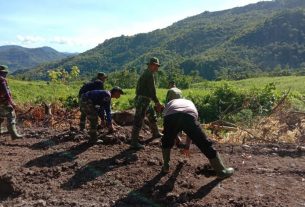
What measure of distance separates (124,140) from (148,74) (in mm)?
1693

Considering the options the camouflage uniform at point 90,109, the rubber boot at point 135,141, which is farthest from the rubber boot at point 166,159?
the camouflage uniform at point 90,109

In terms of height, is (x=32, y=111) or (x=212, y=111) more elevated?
(x=32, y=111)

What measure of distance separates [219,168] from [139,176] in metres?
1.32

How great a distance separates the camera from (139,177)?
23.4 feet

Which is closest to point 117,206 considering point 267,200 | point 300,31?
point 267,200

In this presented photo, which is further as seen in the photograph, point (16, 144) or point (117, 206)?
point (16, 144)

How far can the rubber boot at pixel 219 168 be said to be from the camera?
21.8ft

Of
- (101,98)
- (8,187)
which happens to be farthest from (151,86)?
(8,187)

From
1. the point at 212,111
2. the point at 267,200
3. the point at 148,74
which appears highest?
the point at 148,74

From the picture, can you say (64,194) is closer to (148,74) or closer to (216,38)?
(148,74)

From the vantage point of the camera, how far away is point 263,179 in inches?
277

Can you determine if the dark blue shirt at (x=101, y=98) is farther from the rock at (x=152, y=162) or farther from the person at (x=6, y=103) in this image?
the person at (x=6, y=103)

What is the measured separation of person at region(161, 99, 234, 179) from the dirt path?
0.40 metres

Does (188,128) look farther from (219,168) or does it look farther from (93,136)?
(93,136)
